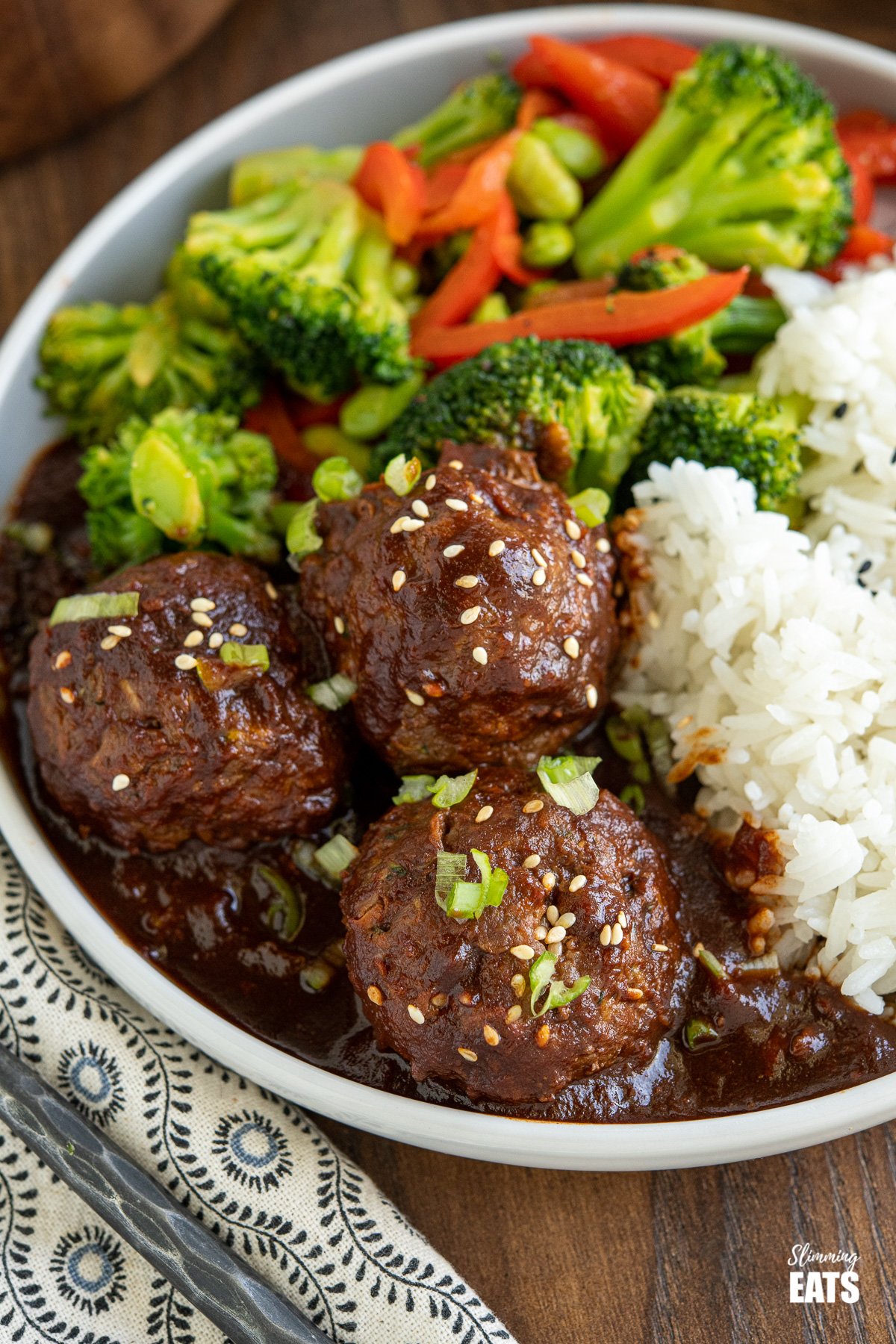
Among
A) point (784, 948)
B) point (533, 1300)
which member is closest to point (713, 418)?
point (784, 948)

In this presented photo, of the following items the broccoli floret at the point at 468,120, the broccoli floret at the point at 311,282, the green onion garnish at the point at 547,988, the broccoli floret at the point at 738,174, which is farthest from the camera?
the broccoli floret at the point at 468,120

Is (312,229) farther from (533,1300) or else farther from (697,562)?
(533,1300)

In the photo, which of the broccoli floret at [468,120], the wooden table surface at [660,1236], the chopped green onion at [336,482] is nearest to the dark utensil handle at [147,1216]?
the wooden table surface at [660,1236]

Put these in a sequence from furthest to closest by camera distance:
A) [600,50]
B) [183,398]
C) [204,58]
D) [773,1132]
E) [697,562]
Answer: [204,58]
[600,50]
[183,398]
[697,562]
[773,1132]

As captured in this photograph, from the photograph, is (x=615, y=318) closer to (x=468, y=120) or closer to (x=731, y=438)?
(x=731, y=438)

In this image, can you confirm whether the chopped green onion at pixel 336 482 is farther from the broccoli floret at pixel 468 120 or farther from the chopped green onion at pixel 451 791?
the broccoli floret at pixel 468 120
